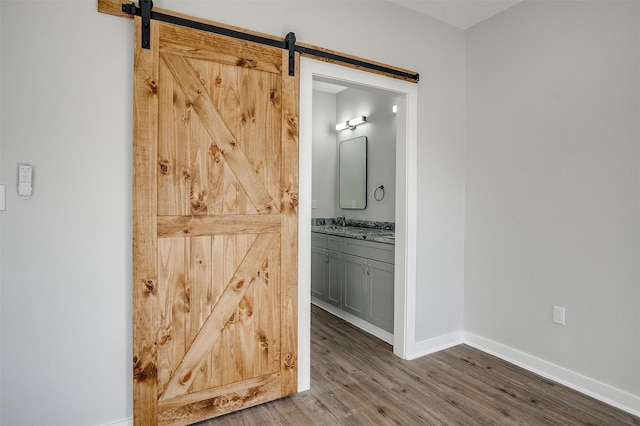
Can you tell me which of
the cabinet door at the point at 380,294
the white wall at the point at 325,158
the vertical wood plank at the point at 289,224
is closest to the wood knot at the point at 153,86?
the vertical wood plank at the point at 289,224

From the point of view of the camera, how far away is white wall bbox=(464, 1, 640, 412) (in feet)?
7.45

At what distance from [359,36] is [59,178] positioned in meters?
2.17

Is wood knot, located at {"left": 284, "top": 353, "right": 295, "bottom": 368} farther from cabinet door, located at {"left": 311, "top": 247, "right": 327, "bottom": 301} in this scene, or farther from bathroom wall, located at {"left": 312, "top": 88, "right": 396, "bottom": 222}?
bathroom wall, located at {"left": 312, "top": 88, "right": 396, "bottom": 222}

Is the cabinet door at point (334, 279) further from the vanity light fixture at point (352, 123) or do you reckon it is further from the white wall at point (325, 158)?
the vanity light fixture at point (352, 123)

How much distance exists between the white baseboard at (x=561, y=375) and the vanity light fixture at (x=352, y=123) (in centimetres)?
262

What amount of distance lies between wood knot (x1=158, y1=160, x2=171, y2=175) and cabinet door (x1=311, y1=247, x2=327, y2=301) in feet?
8.06

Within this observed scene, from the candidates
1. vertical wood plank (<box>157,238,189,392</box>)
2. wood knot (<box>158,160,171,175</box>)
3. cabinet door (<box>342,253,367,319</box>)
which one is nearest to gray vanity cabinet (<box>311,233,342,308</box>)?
cabinet door (<box>342,253,367,319</box>)

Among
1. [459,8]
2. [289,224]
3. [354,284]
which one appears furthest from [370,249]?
[459,8]

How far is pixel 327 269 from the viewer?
416 cm

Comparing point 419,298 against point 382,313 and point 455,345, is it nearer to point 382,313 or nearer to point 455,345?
point 382,313

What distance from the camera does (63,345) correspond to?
5.99 ft

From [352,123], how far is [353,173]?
0.63 m

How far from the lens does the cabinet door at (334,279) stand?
3.93 meters

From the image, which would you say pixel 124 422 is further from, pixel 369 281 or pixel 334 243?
pixel 334 243
